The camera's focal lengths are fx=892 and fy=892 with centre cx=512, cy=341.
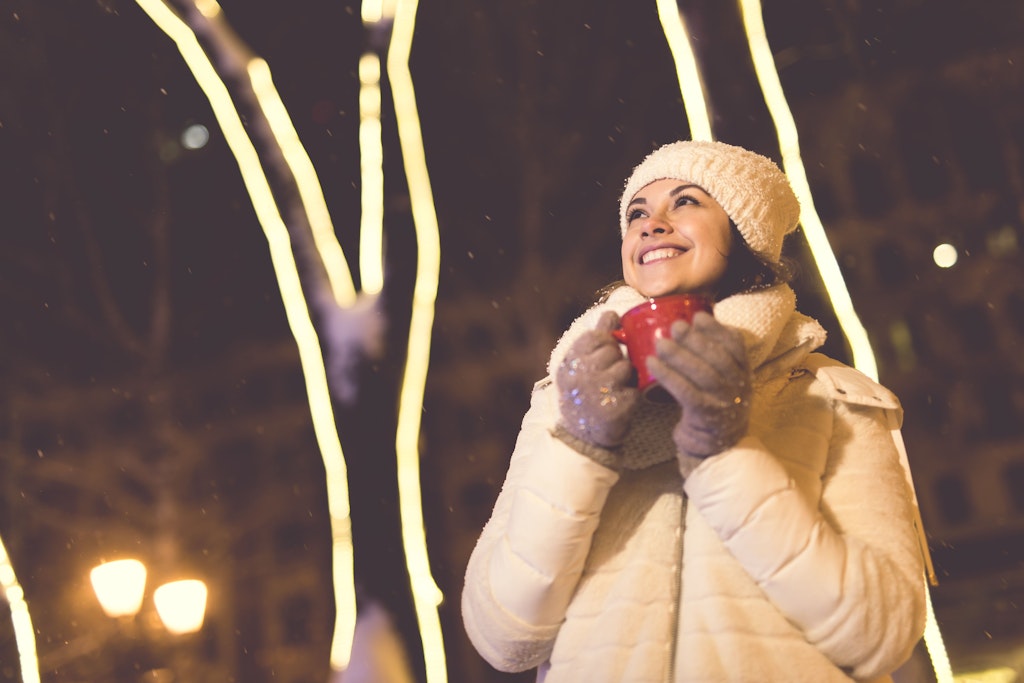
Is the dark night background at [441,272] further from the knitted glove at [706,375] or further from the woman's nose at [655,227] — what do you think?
the knitted glove at [706,375]

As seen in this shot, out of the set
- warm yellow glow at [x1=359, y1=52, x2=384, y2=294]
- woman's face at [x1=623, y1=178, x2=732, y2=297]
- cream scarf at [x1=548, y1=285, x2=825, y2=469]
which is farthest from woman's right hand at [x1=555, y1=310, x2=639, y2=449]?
warm yellow glow at [x1=359, y1=52, x2=384, y2=294]

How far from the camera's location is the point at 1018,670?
10969 millimetres

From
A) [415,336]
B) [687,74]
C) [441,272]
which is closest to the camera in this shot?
[687,74]

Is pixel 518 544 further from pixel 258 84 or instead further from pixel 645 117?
pixel 645 117

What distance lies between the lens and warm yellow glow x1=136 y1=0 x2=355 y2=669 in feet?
15.3

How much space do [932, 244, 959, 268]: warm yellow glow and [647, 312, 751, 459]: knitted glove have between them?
2378 centimetres

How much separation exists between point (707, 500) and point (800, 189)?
9.08 feet

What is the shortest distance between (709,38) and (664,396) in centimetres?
536

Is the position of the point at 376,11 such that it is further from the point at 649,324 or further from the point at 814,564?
the point at 814,564

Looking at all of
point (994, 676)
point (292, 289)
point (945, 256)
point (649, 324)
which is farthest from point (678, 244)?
point (945, 256)

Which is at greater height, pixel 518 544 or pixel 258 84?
pixel 258 84

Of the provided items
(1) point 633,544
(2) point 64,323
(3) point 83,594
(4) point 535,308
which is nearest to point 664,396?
(1) point 633,544

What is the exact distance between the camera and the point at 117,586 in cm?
665

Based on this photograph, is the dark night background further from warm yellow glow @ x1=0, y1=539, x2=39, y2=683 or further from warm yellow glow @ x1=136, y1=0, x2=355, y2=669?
warm yellow glow @ x1=0, y1=539, x2=39, y2=683
